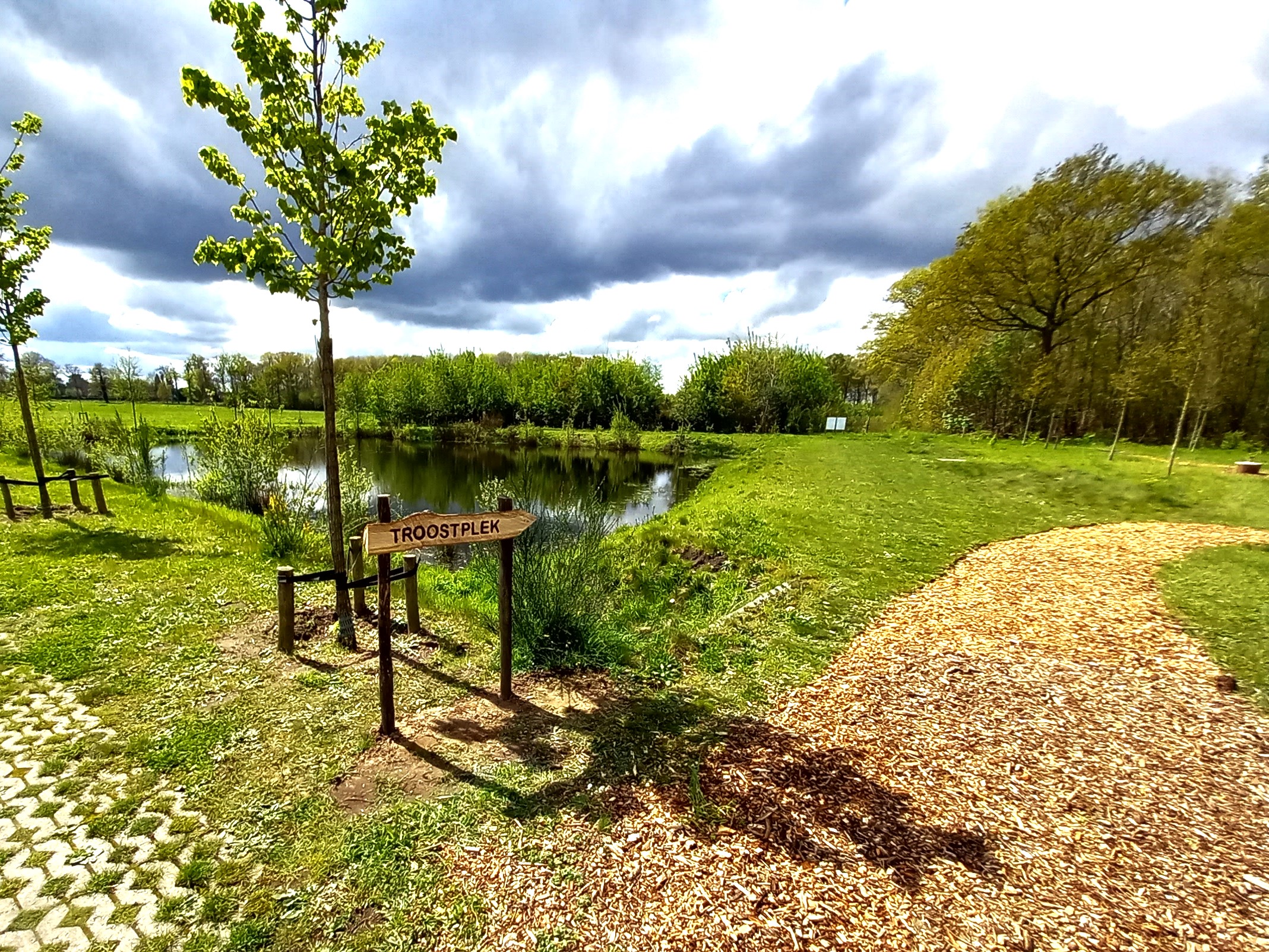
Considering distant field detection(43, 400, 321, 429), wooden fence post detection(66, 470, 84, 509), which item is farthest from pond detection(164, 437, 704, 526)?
wooden fence post detection(66, 470, 84, 509)

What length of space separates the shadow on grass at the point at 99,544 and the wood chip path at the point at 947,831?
929 cm

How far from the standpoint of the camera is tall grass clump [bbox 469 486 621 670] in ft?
19.2

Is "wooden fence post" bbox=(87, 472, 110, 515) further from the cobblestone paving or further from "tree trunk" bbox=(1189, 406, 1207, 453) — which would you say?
"tree trunk" bbox=(1189, 406, 1207, 453)

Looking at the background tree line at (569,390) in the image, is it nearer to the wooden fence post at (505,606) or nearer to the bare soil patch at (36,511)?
the bare soil patch at (36,511)

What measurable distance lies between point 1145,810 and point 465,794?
464cm

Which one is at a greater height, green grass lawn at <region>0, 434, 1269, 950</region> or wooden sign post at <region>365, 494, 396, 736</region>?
wooden sign post at <region>365, 494, 396, 736</region>

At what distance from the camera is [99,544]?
30.1 feet

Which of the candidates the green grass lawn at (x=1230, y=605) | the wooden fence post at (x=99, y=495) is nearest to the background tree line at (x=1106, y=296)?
the green grass lawn at (x=1230, y=605)

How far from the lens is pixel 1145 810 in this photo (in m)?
3.63

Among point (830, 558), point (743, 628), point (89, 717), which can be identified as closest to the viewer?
point (89, 717)

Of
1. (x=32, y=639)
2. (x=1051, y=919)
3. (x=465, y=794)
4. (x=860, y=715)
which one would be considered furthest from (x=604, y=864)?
(x=32, y=639)

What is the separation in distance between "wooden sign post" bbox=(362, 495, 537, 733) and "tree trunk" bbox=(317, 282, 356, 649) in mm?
1683

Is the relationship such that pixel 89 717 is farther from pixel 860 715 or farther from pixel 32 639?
pixel 860 715

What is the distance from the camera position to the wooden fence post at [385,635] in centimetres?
420
